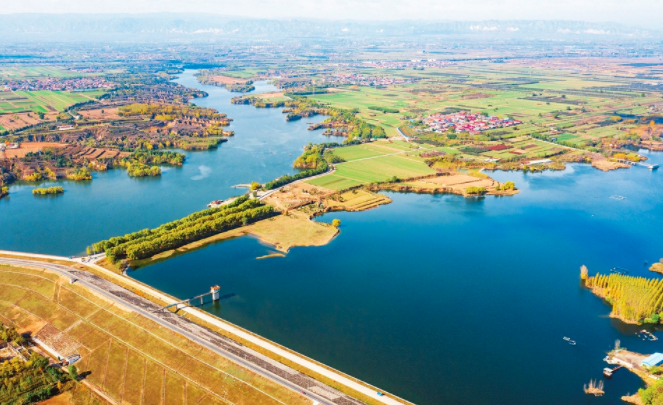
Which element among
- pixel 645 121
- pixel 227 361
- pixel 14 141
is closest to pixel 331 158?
pixel 227 361

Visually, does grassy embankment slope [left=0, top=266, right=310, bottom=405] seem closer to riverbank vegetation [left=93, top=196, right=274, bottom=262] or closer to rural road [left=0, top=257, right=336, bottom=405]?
rural road [left=0, top=257, right=336, bottom=405]

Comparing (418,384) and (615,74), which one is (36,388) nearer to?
(418,384)

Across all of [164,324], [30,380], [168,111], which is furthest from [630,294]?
[168,111]

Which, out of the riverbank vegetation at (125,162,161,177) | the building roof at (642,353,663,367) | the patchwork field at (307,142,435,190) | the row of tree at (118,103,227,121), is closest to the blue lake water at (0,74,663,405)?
the building roof at (642,353,663,367)

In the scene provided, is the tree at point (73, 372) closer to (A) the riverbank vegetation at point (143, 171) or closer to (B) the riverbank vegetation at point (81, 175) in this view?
(A) the riverbank vegetation at point (143, 171)

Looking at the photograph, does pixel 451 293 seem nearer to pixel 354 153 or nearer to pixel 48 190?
pixel 354 153
